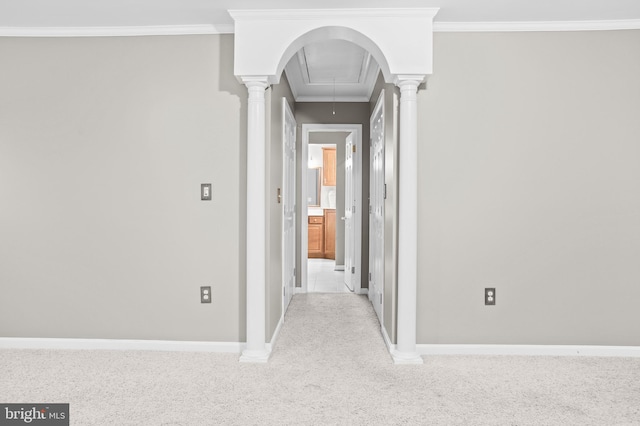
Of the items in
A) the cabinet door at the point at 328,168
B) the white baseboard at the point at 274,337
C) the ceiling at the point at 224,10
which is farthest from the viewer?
the cabinet door at the point at 328,168

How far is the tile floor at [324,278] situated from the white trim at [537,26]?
338cm

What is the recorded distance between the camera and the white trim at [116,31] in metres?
3.09

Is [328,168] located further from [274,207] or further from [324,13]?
[324,13]

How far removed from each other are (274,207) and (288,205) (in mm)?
970

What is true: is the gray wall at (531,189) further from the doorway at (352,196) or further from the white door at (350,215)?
the white door at (350,215)

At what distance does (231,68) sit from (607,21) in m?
2.65

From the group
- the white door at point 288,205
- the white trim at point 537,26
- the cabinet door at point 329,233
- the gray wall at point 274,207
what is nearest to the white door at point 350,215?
the white door at point 288,205

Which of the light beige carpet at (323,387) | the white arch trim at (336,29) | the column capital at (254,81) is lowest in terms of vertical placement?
the light beige carpet at (323,387)

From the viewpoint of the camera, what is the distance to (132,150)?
10.4 feet

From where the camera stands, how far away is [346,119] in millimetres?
5258

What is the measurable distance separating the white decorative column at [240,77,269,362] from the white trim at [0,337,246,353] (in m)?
0.23

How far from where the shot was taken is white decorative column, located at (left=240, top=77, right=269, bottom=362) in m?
2.95

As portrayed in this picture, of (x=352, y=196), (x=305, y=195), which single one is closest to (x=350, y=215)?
(x=352, y=196)

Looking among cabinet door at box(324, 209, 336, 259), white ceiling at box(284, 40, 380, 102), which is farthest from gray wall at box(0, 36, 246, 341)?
cabinet door at box(324, 209, 336, 259)
